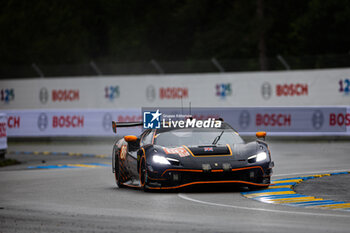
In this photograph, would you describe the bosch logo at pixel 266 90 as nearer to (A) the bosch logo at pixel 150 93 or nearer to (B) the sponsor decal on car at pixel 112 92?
(A) the bosch logo at pixel 150 93

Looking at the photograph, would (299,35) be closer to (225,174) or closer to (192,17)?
(192,17)

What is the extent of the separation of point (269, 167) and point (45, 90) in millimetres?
25247

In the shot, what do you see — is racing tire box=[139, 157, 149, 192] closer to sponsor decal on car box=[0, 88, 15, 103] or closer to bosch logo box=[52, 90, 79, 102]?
bosch logo box=[52, 90, 79, 102]

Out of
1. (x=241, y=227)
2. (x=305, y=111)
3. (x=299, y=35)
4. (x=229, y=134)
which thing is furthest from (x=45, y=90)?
(x=241, y=227)

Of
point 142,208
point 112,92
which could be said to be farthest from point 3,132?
point 112,92

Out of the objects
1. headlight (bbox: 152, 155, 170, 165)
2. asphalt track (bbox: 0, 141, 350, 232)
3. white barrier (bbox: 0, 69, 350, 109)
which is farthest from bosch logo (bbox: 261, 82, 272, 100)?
headlight (bbox: 152, 155, 170, 165)

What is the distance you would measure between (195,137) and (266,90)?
20.5m

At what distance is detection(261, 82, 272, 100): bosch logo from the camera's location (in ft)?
109

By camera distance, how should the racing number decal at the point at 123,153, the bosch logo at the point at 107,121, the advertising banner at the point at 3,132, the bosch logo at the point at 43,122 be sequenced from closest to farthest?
1. the racing number decal at the point at 123,153
2. the advertising banner at the point at 3,132
3. the bosch logo at the point at 107,121
4. the bosch logo at the point at 43,122

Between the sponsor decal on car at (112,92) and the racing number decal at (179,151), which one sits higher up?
the sponsor decal on car at (112,92)

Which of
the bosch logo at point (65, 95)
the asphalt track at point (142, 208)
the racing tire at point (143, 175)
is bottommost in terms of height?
the asphalt track at point (142, 208)

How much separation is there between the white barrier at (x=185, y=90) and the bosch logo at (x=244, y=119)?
3.59 meters

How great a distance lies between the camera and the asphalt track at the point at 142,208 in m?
8.82

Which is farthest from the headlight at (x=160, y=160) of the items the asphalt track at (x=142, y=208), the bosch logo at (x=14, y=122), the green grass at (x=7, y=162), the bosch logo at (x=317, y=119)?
the bosch logo at (x=14, y=122)
